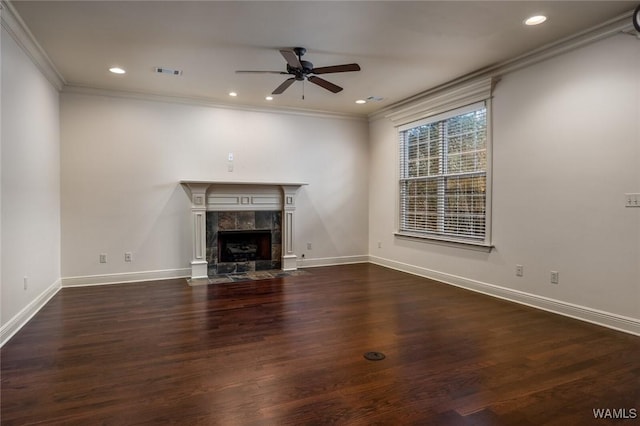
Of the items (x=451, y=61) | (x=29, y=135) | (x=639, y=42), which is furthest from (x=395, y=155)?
(x=29, y=135)

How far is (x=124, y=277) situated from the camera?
16.8ft

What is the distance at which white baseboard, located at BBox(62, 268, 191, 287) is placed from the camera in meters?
4.89

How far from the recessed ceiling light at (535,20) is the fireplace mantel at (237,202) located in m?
3.75

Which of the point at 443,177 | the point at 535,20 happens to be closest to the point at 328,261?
the point at 443,177

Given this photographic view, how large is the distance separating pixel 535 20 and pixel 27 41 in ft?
15.5

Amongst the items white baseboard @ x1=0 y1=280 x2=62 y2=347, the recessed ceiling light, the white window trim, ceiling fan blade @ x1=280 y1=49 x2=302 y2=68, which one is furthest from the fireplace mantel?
the recessed ceiling light

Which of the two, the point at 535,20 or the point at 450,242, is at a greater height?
the point at 535,20

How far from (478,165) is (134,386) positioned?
4.36 meters

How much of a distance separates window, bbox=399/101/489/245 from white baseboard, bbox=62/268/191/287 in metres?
3.65

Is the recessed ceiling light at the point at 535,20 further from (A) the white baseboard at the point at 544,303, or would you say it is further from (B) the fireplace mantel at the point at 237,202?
(B) the fireplace mantel at the point at 237,202

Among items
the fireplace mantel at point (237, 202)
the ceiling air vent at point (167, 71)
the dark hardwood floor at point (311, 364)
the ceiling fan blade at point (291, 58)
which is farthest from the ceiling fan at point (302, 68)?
the dark hardwood floor at point (311, 364)

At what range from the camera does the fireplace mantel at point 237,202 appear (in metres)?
5.37

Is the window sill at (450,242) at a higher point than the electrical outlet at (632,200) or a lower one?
lower

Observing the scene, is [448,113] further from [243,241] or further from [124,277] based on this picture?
[124,277]
